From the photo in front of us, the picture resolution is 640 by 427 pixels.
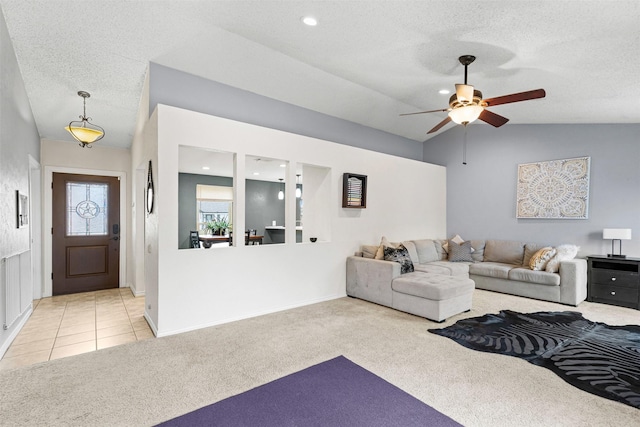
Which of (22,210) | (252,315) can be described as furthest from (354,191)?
(22,210)

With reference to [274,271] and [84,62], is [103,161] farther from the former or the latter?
[274,271]

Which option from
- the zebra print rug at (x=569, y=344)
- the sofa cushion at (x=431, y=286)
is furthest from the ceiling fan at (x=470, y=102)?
the zebra print rug at (x=569, y=344)

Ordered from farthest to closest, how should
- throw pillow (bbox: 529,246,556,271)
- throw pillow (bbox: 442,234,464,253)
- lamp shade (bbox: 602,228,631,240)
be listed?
throw pillow (bbox: 442,234,464,253), throw pillow (bbox: 529,246,556,271), lamp shade (bbox: 602,228,631,240)

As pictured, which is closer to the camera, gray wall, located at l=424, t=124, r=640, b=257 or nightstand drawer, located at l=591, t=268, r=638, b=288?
nightstand drawer, located at l=591, t=268, r=638, b=288

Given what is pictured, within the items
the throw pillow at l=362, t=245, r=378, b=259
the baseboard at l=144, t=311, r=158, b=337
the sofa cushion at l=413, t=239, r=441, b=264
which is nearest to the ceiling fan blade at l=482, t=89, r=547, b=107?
the throw pillow at l=362, t=245, r=378, b=259

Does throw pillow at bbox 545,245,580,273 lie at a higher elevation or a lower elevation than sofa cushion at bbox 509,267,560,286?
higher

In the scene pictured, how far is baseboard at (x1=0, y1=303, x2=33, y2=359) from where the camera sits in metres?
3.03

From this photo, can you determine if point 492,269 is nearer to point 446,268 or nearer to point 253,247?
point 446,268

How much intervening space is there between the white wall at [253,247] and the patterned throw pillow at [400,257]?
0.72 meters

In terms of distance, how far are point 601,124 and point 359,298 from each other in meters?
4.93

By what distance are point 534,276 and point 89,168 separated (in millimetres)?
Result: 7791

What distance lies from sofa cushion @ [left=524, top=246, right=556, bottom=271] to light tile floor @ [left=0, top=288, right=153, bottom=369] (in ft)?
18.4

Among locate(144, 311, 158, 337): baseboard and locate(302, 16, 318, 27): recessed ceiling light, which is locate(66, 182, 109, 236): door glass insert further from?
locate(302, 16, 318, 27): recessed ceiling light

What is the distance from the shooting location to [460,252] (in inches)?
→ 242
